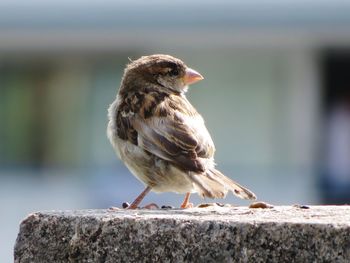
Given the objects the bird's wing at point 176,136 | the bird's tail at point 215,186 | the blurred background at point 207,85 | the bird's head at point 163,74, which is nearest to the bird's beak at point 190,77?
the bird's head at point 163,74

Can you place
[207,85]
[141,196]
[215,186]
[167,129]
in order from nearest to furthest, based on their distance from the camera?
[215,186]
[141,196]
[167,129]
[207,85]

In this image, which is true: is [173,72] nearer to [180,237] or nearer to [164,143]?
[164,143]

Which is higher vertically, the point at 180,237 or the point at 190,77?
the point at 180,237

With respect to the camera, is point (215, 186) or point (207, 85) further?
point (207, 85)

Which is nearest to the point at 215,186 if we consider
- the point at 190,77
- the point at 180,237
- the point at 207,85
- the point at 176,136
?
the point at 176,136

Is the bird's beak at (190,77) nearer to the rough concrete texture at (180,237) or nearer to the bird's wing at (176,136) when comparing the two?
the bird's wing at (176,136)

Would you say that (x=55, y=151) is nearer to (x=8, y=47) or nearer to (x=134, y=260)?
(x=8, y=47)
